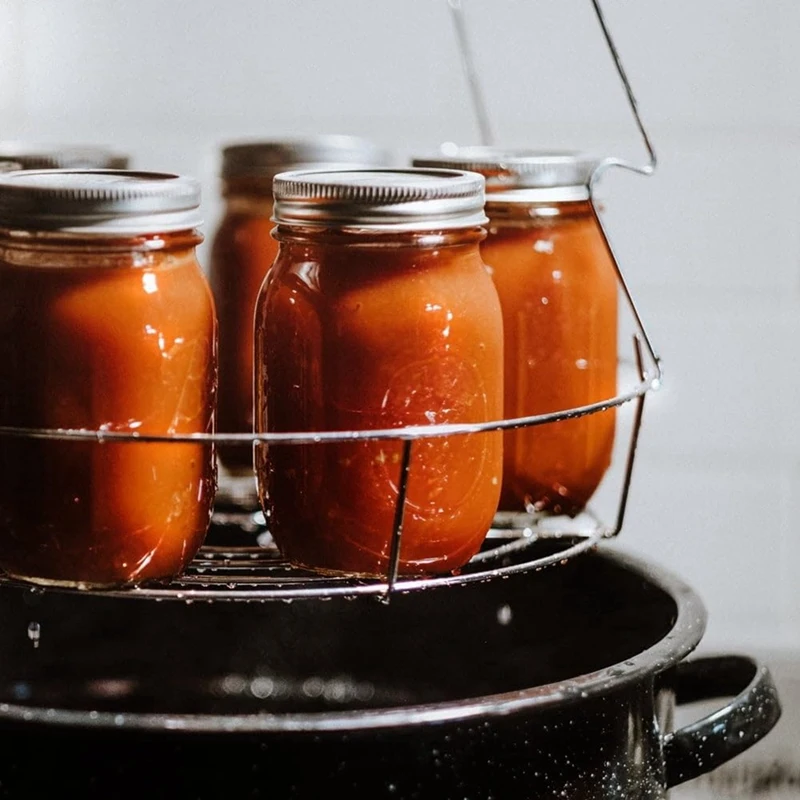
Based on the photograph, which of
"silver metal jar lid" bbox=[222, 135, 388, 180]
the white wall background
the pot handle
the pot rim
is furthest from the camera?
the white wall background

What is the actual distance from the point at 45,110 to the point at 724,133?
60cm

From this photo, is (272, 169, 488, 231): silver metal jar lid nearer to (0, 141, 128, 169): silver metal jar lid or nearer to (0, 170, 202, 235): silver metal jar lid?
(0, 170, 202, 235): silver metal jar lid

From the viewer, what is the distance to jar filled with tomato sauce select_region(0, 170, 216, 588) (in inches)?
20.5

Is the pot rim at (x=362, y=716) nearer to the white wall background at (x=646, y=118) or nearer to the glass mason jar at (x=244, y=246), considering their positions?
the glass mason jar at (x=244, y=246)

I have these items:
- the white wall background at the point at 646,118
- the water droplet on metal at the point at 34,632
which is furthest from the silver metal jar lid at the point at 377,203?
the white wall background at the point at 646,118

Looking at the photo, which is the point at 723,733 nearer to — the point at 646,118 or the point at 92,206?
the point at 92,206

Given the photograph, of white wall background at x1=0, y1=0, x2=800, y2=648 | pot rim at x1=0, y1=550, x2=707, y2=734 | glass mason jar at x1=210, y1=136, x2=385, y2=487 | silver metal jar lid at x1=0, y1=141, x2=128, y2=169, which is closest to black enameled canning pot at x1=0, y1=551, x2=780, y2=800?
pot rim at x1=0, y1=550, x2=707, y2=734

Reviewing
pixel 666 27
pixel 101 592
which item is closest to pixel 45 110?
pixel 666 27

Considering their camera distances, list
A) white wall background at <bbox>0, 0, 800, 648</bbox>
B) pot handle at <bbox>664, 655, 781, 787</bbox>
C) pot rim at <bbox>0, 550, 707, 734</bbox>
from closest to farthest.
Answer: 1. pot rim at <bbox>0, 550, 707, 734</bbox>
2. pot handle at <bbox>664, 655, 781, 787</bbox>
3. white wall background at <bbox>0, 0, 800, 648</bbox>

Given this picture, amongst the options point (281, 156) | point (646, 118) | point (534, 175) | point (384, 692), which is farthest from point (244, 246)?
point (646, 118)

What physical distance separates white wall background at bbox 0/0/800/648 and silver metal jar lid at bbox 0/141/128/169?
300 millimetres

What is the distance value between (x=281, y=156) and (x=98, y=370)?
0.82 feet

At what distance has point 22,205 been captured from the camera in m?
0.52

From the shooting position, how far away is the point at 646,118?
3.42 ft
